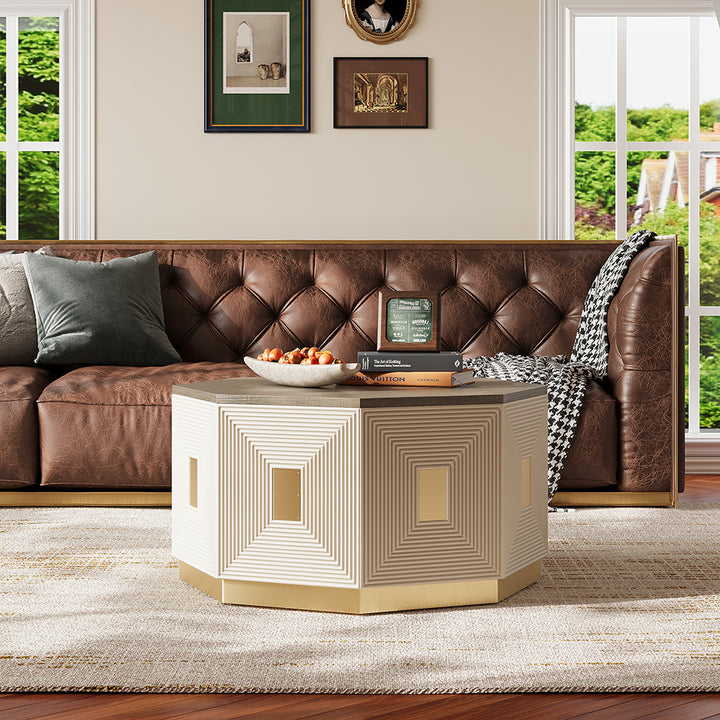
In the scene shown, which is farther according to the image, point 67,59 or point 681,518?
point 67,59

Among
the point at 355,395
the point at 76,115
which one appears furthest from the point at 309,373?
the point at 76,115

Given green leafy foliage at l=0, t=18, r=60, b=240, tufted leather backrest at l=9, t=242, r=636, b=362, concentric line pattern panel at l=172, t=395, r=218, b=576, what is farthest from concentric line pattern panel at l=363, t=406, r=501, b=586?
green leafy foliage at l=0, t=18, r=60, b=240

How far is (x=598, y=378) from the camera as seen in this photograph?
8.74 feet

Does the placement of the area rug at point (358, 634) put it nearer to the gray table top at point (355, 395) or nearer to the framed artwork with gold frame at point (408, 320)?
the gray table top at point (355, 395)

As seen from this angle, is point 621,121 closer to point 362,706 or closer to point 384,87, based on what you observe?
point 384,87

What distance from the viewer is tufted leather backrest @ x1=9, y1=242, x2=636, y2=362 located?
3.08m

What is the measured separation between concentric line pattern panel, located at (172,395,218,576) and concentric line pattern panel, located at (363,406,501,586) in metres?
0.30

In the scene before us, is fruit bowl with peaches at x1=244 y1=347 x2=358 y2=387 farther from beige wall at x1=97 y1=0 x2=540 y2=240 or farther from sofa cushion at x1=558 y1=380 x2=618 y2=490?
beige wall at x1=97 y1=0 x2=540 y2=240

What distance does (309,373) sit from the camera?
1.61 m

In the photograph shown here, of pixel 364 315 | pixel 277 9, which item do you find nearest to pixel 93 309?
pixel 364 315

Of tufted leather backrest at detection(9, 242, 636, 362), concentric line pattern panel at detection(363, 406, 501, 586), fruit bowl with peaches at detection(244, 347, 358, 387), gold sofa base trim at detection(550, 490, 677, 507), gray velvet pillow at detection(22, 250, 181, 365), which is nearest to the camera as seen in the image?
concentric line pattern panel at detection(363, 406, 501, 586)

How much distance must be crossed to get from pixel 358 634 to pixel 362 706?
0.26 metres

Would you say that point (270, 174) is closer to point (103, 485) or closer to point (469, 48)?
point (469, 48)

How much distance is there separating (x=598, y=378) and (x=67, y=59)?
253 centimetres
